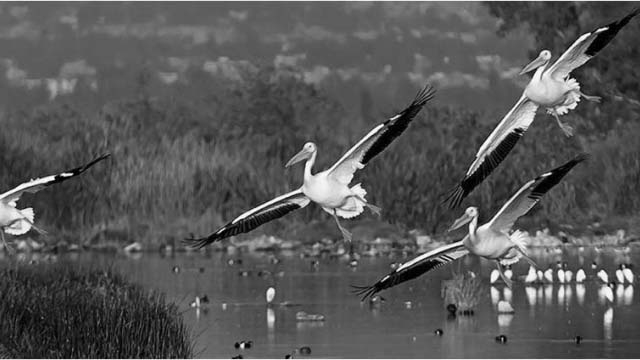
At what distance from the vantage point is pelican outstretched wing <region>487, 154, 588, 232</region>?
494 inches

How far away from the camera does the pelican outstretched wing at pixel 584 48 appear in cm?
1352

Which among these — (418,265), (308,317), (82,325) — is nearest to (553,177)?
(418,265)

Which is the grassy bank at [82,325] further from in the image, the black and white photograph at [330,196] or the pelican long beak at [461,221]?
the pelican long beak at [461,221]

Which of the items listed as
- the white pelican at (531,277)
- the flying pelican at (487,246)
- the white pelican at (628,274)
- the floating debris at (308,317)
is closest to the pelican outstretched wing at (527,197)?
the flying pelican at (487,246)

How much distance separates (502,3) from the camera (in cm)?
3822

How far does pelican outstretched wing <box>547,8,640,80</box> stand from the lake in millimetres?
3211

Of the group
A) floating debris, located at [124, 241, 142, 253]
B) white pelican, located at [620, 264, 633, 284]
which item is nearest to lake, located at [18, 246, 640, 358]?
white pelican, located at [620, 264, 633, 284]

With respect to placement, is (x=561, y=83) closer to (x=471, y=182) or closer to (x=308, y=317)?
(x=471, y=182)

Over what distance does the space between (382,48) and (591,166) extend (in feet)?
101

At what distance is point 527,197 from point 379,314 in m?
6.59

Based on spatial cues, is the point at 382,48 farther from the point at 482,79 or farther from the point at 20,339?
the point at 20,339

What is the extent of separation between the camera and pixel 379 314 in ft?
64.7

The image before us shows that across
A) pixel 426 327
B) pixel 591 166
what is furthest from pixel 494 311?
pixel 591 166

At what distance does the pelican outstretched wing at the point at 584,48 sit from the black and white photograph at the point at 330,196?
3cm
